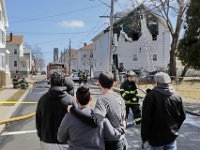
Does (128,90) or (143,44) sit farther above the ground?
(143,44)

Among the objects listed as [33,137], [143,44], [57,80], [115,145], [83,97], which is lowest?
[33,137]

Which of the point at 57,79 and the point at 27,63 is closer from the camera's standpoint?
the point at 57,79

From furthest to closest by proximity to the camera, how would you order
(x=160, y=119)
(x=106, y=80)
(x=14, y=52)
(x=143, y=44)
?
(x=14, y=52)
(x=143, y=44)
(x=160, y=119)
(x=106, y=80)

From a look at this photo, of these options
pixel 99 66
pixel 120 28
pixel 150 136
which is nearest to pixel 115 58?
pixel 120 28

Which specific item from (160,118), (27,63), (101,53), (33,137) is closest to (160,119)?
(160,118)

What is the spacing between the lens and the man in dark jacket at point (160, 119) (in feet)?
17.0

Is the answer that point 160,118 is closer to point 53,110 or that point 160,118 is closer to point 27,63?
point 53,110

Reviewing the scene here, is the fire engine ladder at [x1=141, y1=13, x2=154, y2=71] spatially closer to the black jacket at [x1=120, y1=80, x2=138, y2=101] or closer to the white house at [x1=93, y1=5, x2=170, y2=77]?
the white house at [x1=93, y1=5, x2=170, y2=77]

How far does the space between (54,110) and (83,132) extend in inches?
41.4

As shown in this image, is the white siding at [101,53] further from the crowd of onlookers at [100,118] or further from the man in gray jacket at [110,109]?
the man in gray jacket at [110,109]

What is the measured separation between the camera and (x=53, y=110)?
195 inches

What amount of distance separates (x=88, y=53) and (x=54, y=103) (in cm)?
11106

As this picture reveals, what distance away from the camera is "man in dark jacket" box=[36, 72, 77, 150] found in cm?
493

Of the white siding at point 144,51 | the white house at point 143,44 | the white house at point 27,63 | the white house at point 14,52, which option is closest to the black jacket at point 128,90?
the white house at point 143,44
